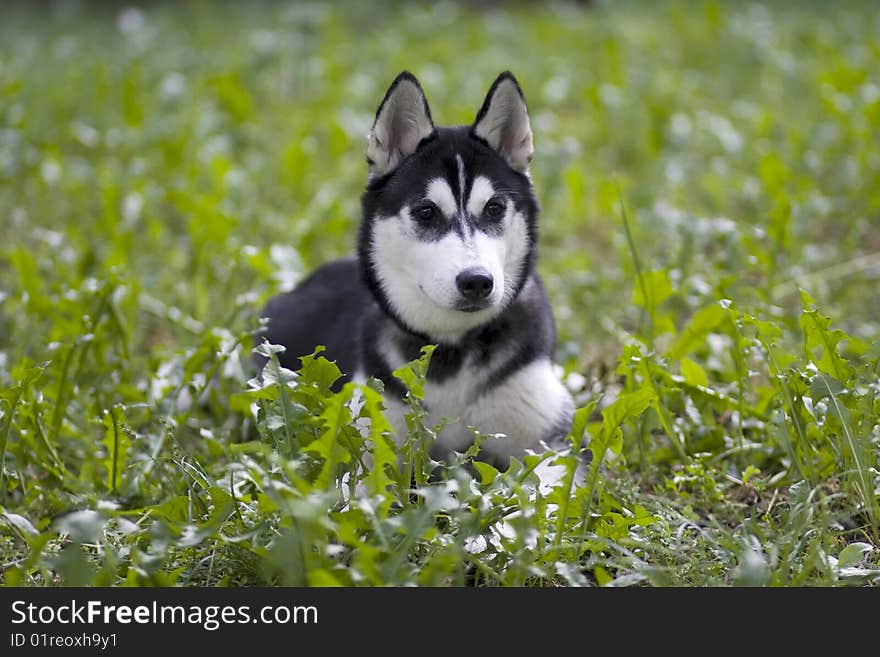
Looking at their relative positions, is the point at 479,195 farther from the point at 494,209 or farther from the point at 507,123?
the point at 507,123

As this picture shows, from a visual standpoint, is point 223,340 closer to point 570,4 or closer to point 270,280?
point 270,280

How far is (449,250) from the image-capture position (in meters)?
3.28

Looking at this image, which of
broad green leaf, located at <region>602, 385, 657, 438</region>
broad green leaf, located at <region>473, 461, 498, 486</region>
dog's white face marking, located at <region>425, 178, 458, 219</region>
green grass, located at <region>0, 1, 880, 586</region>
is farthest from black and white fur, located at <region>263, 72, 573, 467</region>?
broad green leaf, located at <region>602, 385, 657, 438</region>

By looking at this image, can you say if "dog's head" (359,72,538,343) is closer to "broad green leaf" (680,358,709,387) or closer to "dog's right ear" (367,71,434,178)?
"dog's right ear" (367,71,434,178)

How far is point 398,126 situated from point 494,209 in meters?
0.46

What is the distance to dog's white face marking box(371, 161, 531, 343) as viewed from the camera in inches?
128

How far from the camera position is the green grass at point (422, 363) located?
280 cm

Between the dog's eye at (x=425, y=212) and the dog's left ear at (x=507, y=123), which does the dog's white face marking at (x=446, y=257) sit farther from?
the dog's left ear at (x=507, y=123)

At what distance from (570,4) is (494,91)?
9338mm

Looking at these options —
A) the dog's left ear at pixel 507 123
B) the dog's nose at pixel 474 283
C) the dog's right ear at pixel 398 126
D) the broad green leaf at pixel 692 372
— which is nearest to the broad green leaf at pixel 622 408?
the dog's nose at pixel 474 283

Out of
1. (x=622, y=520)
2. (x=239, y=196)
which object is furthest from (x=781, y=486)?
(x=239, y=196)

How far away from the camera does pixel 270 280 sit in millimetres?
4621

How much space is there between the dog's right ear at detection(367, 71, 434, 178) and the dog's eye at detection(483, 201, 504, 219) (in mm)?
346

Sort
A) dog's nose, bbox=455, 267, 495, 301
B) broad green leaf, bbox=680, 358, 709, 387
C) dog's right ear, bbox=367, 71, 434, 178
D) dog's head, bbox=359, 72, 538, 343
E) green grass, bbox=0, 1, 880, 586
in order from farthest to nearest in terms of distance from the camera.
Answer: broad green leaf, bbox=680, 358, 709, 387
dog's right ear, bbox=367, 71, 434, 178
dog's head, bbox=359, 72, 538, 343
dog's nose, bbox=455, 267, 495, 301
green grass, bbox=0, 1, 880, 586
